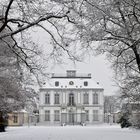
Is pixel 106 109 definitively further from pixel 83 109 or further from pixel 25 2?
pixel 25 2

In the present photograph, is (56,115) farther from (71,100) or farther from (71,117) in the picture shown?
(71,100)

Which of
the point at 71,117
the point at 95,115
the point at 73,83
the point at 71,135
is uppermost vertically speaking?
the point at 73,83

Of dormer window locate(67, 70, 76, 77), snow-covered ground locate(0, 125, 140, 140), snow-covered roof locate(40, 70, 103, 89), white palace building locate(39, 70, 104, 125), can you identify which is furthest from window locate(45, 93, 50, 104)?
snow-covered ground locate(0, 125, 140, 140)

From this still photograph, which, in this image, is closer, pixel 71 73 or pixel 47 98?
pixel 47 98

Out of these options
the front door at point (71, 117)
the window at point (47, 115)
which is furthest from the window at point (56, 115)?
the front door at point (71, 117)

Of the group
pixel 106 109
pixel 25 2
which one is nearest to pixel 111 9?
pixel 25 2

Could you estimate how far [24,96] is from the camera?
3294cm

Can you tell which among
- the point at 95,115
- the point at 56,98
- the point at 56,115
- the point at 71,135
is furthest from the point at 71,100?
the point at 71,135

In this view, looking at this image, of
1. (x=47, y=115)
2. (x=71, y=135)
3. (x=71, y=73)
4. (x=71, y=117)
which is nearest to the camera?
(x=71, y=135)

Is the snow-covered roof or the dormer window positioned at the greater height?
the dormer window

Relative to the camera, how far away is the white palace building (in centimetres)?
9038

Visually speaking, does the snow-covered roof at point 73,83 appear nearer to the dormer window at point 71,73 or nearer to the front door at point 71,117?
the dormer window at point 71,73

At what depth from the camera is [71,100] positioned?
92438mm

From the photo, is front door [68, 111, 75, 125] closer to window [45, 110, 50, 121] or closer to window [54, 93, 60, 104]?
window [54, 93, 60, 104]
